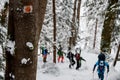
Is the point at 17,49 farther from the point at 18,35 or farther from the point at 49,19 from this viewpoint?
the point at 49,19

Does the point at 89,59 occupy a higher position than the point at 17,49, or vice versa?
the point at 17,49

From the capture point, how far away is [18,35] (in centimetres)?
363

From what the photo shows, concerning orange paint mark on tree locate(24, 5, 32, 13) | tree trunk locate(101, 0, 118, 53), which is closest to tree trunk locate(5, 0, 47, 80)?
orange paint mark on tree locate(24, 5, 32, 13)

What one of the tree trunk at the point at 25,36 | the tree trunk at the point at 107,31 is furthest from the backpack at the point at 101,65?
the tree trunk at the point at 25,36

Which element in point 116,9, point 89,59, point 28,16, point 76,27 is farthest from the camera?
point 76,27

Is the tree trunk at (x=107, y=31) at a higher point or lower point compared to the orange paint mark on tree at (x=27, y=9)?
lower

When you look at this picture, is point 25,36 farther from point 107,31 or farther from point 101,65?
point 107,31

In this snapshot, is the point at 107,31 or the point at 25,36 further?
the point at 107,31

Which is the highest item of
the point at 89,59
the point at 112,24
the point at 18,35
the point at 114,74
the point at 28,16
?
the point at 28,16

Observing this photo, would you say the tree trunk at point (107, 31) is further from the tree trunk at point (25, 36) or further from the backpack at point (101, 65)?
the tree trunk at point (25, 36)

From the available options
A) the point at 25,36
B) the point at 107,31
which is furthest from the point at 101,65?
the point at 25,36

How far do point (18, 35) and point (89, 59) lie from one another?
28.1 m

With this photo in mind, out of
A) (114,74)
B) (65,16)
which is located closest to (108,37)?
(114,74)

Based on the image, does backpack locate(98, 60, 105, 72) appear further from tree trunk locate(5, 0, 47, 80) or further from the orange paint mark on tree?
the orange paint mark on tree
